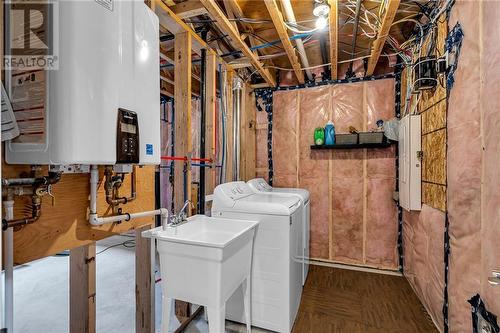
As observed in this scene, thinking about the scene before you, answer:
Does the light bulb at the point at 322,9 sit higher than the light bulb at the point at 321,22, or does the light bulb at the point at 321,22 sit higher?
the light bulb at the point at 322,9

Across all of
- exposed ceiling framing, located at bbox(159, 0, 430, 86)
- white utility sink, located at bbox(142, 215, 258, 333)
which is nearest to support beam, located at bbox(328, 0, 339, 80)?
exposed ceiling framing, located at bbox(159, 0, 430, 86)

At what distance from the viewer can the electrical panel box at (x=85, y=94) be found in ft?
2.68

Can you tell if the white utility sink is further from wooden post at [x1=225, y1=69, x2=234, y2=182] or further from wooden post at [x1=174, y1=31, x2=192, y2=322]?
wooden post at [x1=225, y1=69, x2=234, y2=182]

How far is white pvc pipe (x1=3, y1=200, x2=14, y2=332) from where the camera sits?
0.79 m

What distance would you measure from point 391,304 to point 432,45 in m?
2.27

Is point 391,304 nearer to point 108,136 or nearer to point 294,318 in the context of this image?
point 294,318

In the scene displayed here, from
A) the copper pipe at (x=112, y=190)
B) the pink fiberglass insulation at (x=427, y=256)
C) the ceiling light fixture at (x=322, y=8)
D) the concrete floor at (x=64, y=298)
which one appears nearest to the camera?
the copper pipe at (x=112, y=190)

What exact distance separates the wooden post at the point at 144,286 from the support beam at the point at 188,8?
1521 millimetres

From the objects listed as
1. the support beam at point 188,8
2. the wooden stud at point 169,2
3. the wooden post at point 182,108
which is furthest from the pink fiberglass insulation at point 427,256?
the wooden stud at point 169,2

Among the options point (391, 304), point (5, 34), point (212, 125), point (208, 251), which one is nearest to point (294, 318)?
point (391, 304)

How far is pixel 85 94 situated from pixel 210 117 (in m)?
1.52

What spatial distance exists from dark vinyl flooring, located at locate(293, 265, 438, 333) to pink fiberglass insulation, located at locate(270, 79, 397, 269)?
1.14 feet

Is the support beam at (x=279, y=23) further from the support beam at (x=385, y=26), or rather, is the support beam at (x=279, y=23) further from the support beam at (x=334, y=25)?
the support beam at (x=385, y=26)

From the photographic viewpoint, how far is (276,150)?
3.46m
